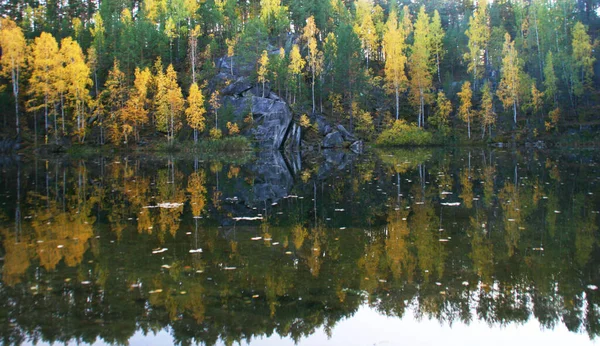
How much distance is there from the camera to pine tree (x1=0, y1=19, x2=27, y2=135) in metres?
46.7

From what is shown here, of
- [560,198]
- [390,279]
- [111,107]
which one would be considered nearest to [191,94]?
[111,107]

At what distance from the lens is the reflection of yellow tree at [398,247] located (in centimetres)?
729

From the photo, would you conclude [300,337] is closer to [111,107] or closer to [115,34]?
[111,107]

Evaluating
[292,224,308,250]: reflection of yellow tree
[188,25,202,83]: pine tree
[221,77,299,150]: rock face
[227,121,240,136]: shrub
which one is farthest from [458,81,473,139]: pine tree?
[292,224,308,250]: reflection of yellow tree

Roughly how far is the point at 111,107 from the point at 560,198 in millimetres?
50587

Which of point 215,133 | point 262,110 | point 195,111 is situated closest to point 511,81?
point 262,110

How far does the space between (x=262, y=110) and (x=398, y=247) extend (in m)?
48.0

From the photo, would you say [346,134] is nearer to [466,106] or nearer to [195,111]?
[466,106]

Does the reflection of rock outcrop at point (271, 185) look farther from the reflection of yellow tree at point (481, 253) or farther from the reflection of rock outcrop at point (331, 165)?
the reflection of yellow tree at point (481, 253)

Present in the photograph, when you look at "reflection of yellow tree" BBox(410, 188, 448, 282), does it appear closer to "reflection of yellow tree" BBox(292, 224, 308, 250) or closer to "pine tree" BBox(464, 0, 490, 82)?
"reflection of yellow tree" BBox(292, 224, 308, 250)

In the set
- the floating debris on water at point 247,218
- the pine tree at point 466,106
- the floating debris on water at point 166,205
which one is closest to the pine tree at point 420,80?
the pine tree at point 466,106

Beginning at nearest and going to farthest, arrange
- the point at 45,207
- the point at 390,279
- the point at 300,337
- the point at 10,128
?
the point at 300,337 < the point at 390,279 < the point at 45,207 < the point at 10,128

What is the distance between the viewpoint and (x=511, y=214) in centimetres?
1146

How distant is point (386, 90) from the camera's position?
58.5 meters
